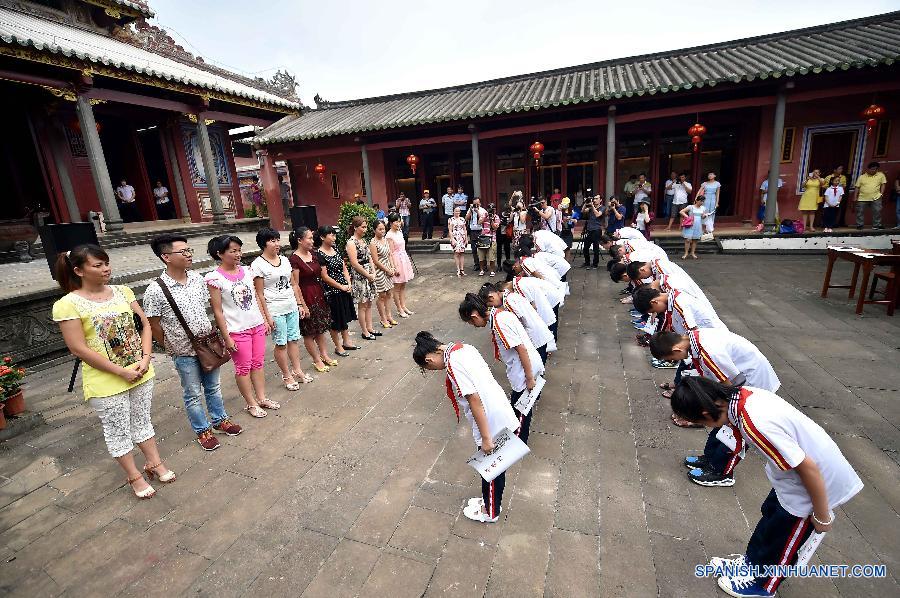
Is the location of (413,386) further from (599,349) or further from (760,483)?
(760,483)

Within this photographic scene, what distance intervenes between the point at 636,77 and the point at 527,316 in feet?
38.2

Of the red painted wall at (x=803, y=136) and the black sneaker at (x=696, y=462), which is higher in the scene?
the red painted wall at (x=803, y=136)

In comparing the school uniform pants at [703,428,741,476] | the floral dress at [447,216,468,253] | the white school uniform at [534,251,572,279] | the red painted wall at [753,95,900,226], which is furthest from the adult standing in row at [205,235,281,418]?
the red painted wall at [753,95,900,226]

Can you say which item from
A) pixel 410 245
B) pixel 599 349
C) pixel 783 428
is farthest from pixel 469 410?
pixel 410 245

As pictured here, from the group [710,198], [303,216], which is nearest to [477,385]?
[303,216]

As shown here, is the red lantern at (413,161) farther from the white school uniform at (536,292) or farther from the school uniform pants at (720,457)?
the school uniform pants at (720,457)

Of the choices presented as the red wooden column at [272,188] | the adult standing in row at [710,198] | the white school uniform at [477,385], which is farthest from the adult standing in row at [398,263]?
the red wooden column at [272,188]

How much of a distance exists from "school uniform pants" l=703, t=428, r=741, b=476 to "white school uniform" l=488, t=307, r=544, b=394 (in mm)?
1344

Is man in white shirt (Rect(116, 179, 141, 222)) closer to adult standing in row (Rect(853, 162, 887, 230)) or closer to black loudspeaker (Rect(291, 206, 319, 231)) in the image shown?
black loudspeaker (Rect(291, 206, 319, 231))

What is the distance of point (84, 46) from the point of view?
979cm

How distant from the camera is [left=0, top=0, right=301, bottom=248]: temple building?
8.75 m

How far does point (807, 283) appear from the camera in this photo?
8.01m

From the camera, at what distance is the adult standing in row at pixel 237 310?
12.4 ft

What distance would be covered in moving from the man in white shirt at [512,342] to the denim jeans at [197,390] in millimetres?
2428
